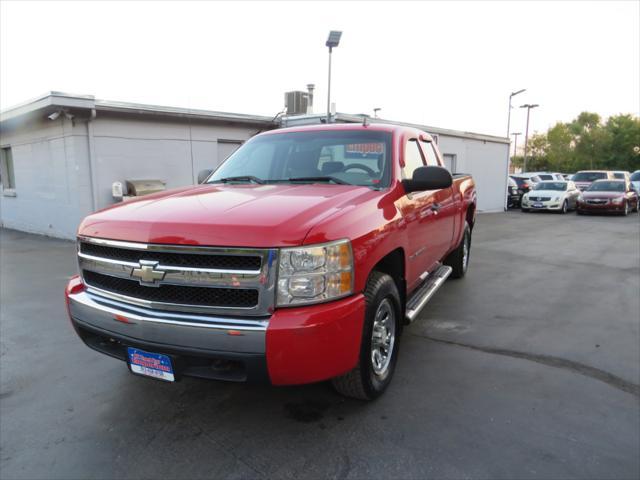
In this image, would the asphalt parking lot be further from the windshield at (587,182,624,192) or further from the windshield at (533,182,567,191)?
the windshield at (587,182,624,192)

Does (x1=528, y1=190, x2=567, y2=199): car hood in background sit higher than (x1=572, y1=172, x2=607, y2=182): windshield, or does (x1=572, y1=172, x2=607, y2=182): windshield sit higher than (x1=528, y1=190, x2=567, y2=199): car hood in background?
(x1=572, y1=172, x2=607, y2=182): windshield

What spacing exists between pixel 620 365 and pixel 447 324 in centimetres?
154

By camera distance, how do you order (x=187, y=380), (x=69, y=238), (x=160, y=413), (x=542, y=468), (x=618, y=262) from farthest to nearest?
(x=69, y=238) → (x=618, y=262) → (x=187, y=380) → (x=160, y=413) → (x=542, y=468)

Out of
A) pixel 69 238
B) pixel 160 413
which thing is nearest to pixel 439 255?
pixel 160 413

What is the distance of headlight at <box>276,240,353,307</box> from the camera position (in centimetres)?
235

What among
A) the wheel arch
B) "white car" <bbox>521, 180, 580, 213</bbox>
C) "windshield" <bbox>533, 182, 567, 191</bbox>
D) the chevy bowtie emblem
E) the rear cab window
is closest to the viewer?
the chevy bowtie emblem

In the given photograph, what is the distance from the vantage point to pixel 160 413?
10.0ft

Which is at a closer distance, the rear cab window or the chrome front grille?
the chrome front grille

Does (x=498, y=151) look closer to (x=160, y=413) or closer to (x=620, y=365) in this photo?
(x=620, y=365)

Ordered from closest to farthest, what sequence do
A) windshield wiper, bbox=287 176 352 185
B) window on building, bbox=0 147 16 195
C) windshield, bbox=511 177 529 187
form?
windshield wiper, bbox=287 176 352 185 < window on building, bbox=0 147 16 195 < windshield, bbox=511 177 529 187

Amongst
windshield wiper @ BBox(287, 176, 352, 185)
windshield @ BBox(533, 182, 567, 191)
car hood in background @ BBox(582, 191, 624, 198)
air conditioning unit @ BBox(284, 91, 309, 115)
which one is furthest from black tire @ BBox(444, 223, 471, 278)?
windshield @ BBox(533, 182, 567, 191)

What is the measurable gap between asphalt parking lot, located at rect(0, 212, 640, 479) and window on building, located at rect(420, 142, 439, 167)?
66.9 inches

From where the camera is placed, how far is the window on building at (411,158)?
3853mm

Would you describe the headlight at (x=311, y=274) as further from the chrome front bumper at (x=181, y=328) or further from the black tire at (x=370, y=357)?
the black tire at (x=370, y=357)
